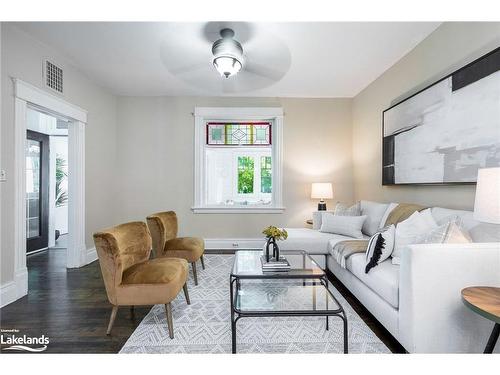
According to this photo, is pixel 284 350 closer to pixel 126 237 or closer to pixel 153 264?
pixel 153 264

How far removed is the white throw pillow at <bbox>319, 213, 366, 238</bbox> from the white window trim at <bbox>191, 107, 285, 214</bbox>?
3.62 ft

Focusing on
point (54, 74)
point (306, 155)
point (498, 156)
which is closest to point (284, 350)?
point (498, 156)

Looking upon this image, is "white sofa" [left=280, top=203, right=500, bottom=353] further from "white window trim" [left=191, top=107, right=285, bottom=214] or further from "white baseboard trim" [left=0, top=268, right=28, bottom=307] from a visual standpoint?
"white baseboard trim" [left=0, top=268, right=28, bottom=307]

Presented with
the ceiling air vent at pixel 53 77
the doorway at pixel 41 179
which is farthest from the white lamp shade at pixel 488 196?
the doorway at pixel 41 179

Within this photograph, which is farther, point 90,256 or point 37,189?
point 37,189

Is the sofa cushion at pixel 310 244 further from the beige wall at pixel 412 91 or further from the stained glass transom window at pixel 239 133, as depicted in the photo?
the stained glass transom window at pixel 239 133

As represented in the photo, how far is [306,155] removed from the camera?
4453 mm

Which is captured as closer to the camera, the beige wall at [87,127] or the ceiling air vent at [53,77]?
the beige wall at [87,127]

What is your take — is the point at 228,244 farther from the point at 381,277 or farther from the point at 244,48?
the point at 244,48

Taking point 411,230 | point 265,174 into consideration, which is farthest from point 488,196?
point 265,174

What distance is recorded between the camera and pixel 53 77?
297cm

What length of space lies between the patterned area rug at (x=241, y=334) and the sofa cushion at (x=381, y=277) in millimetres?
315

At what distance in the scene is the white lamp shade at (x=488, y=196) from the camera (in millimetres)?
1304

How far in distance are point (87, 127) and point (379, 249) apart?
403 centimetres
